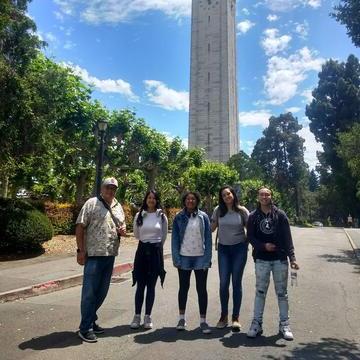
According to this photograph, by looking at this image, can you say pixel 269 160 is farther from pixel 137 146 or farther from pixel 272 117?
pixel 137 146

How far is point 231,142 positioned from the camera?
76.0m

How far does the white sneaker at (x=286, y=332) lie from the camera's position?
5.20 meters

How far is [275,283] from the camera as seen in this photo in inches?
213

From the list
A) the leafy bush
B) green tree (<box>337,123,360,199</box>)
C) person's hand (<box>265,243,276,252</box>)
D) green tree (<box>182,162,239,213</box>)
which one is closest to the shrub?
the leafy bush

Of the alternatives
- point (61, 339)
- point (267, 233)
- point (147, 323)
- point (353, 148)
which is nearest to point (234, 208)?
point (267, 233)

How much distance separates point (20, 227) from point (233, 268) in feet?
28.4

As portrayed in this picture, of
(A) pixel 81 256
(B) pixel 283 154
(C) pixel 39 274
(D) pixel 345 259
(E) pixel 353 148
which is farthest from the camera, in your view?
(B) pixel 283 154

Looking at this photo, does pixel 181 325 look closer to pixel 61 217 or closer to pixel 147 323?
pixel 147 323

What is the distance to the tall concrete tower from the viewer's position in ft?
243

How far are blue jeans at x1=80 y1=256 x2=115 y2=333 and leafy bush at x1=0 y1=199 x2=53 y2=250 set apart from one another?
8009mm

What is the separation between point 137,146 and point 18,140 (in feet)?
40.9

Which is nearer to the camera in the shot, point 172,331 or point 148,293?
point 172,331

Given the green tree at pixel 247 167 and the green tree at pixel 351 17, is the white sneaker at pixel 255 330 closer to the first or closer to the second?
the green tree at pixel 351 17

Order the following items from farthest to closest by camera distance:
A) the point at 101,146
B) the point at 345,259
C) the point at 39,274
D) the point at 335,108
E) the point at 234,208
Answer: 1. the point at 335,108
2. the point at 101,146
3. the point at 345,259
4. the point at 39,274
5. the point at 234,208
